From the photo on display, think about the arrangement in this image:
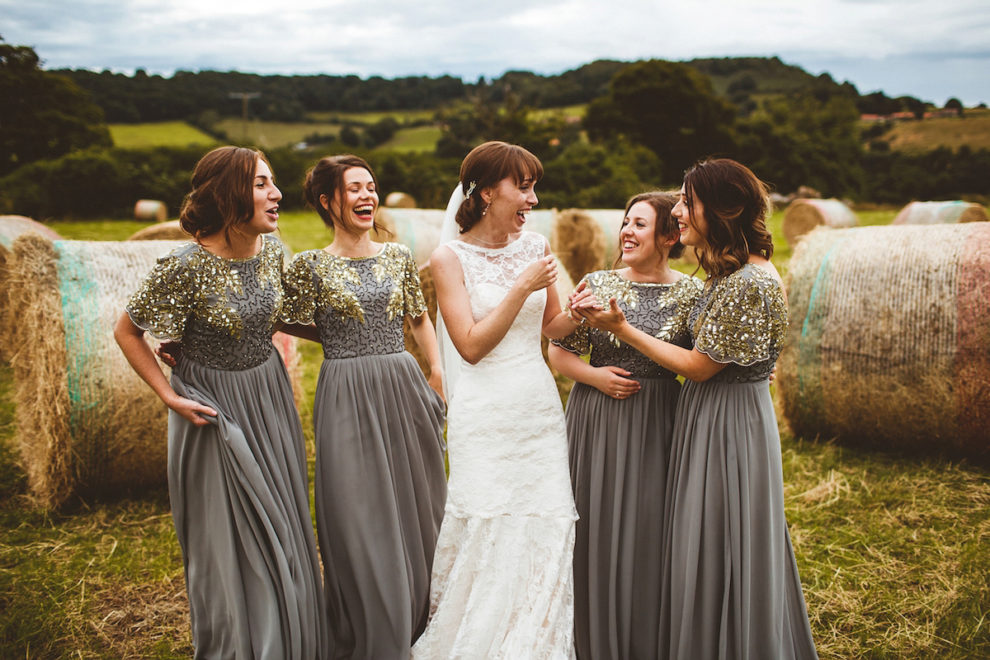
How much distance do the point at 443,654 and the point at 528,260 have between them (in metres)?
1.67

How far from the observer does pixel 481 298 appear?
2.91 meters

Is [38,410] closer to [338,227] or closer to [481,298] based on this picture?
[338,227]

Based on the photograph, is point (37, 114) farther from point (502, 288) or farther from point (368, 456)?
point (502, 288)

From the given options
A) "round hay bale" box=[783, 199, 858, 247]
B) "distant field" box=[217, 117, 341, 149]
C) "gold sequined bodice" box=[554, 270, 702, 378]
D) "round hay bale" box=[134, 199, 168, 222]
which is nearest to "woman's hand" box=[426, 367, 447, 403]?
"gold sequined bodice" box=[554, 270, 702, 378]

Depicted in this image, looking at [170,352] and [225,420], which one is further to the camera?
[170,352]

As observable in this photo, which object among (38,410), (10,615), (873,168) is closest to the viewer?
(10,615)

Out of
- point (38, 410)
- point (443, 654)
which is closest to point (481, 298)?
point (443, 654)

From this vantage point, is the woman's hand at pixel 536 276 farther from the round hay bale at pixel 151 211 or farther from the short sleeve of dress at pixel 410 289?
the round hay bale at pixel 151 211

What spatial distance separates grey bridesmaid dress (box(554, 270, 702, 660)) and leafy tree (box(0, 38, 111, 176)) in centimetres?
2168

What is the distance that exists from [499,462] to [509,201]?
105 centimetres

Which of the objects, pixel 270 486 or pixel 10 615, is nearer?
pixel 270 486

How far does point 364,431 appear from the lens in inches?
125

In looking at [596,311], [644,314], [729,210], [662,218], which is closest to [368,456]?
[596,311]

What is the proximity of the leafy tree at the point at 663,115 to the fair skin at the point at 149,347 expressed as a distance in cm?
3160
